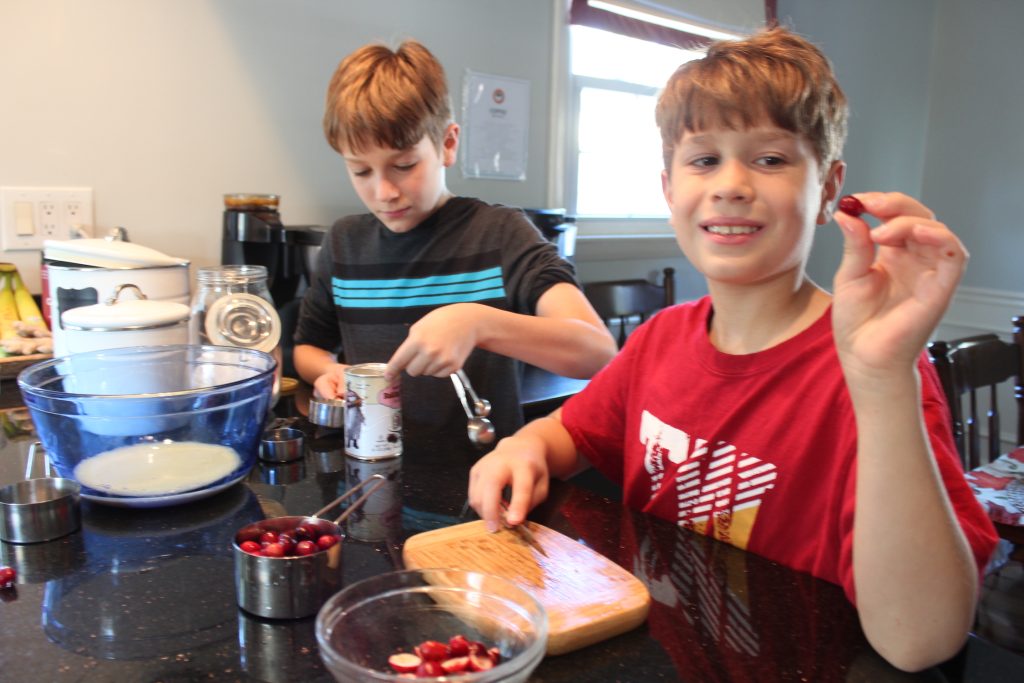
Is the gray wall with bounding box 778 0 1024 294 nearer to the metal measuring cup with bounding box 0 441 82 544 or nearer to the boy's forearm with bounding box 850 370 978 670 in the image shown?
the boy's forearm with bounding box 850 370 978 670

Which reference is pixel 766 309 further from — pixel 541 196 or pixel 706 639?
pixel 541 196

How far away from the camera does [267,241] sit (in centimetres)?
168

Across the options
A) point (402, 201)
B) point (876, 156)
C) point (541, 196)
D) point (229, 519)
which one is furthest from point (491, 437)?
point (876, 156)

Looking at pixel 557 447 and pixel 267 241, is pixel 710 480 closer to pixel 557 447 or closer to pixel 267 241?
pixel 557 447

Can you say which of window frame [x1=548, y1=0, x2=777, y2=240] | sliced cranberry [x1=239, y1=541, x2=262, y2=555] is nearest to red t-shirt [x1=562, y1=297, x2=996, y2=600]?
sliced cranberry [x1=239, y1=541, x2=262, y2=555]

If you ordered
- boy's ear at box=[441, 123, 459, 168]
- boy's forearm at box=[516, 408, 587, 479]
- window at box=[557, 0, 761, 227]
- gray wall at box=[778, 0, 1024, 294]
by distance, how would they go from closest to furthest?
boy's forearm at box=[516, 408, 587, 479] < boy's ear at box=[441, 123, 459, 168] < window at box=[557, 0, 761, 227] < gray wall at box=[778, 0, 1024, 294]

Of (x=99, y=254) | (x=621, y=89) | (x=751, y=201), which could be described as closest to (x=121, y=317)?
(x=99, y=254)

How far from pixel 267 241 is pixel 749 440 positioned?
3.84ft

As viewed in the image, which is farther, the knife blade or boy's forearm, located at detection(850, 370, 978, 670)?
the knife blade

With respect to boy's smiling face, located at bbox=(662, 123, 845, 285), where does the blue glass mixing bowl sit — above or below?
below

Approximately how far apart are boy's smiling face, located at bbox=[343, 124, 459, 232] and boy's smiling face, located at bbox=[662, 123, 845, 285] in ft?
1.75

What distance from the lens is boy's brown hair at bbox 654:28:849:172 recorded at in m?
0.81

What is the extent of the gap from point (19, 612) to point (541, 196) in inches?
82.8

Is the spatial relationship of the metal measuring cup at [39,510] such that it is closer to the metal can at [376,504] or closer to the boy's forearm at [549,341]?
the metal can at [376,504]
